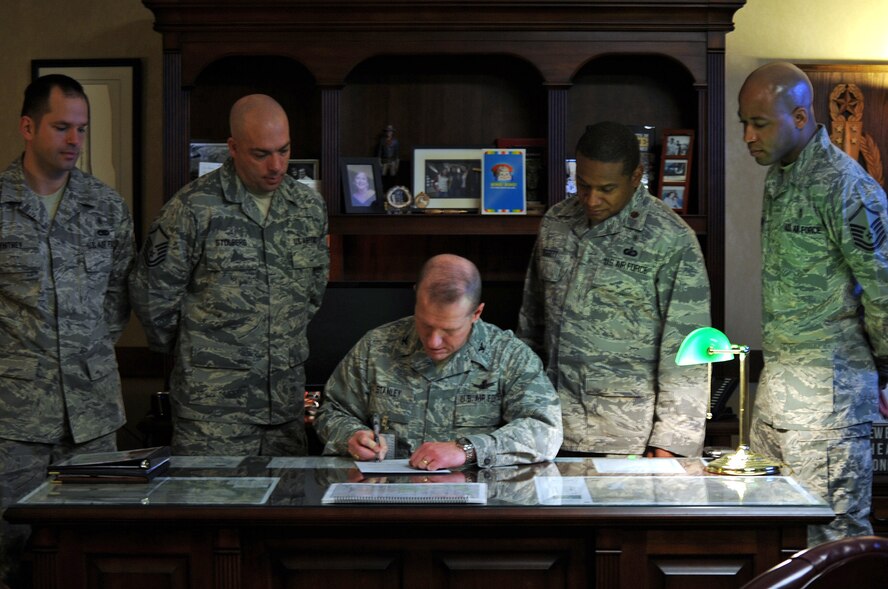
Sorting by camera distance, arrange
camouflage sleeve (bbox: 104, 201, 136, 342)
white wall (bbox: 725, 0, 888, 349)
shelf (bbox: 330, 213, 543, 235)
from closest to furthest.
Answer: camouflage sleeve (bbox: 104, 201, 136, 342) < shelf (bbox: 330, 213, 543, 235) < white wall (bbox: 725, 0, 888, 349)

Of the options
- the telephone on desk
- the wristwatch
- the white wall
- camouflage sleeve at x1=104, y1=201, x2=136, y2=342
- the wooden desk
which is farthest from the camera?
the white wall

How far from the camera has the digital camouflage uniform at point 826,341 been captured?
2836 mm

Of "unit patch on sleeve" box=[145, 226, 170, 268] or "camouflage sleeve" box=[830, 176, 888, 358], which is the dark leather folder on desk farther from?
"camouflage sleeve" box=[830, 176, 888, 358]

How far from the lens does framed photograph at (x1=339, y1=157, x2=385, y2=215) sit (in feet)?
13.4

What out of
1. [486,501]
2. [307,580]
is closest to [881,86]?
[486,501]

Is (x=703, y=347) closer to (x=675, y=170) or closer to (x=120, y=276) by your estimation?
(x=675, y=170)

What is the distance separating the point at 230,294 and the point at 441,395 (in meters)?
0.80

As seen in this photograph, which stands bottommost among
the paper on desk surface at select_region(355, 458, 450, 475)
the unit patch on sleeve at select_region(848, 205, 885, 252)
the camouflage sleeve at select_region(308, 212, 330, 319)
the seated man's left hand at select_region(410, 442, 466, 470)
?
the paper on desk surface at select_region(355, 458, 450, 475)

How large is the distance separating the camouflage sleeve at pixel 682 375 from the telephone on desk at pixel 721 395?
0.98m

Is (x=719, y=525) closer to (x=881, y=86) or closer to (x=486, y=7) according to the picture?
(x=486, y=7)

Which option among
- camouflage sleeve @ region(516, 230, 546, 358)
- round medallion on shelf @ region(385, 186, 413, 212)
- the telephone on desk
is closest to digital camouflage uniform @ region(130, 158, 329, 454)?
camouflage sleeve @ region(516, 230, 546, 358)

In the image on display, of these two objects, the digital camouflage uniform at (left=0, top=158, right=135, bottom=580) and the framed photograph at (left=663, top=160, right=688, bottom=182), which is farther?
the framed photograph at (left=663, top=160, right=688, bottom=182)

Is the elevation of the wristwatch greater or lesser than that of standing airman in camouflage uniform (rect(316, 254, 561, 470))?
lesser

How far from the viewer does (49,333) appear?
307cm
